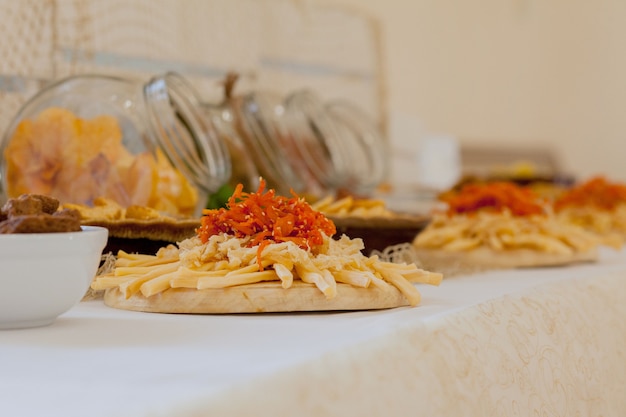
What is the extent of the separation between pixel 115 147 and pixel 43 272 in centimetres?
49

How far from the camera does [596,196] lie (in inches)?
79.3

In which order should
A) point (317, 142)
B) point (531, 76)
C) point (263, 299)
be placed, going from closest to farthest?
point (263, 299) → point (317, 142) → point (531, 76)

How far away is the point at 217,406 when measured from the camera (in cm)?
51

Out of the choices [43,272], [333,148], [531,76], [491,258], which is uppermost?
[43,272]

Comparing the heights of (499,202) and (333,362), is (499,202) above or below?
below

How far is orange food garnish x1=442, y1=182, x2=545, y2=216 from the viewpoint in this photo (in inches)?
58.6

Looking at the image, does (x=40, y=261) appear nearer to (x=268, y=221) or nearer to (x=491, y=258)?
(x=268, y=221)

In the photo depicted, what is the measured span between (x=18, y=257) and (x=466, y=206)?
1006 millimetres

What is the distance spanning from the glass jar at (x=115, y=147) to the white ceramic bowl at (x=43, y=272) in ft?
1.25

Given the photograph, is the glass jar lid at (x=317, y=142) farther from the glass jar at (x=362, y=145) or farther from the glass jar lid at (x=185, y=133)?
the glass jar lid at (x=185, y=133)

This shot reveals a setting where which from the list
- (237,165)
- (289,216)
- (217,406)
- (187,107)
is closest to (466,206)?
(237,165)

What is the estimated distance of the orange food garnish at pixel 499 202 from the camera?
1488 millimetres

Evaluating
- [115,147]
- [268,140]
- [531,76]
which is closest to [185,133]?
[115,147]

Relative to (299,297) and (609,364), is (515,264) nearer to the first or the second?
(609,364)
